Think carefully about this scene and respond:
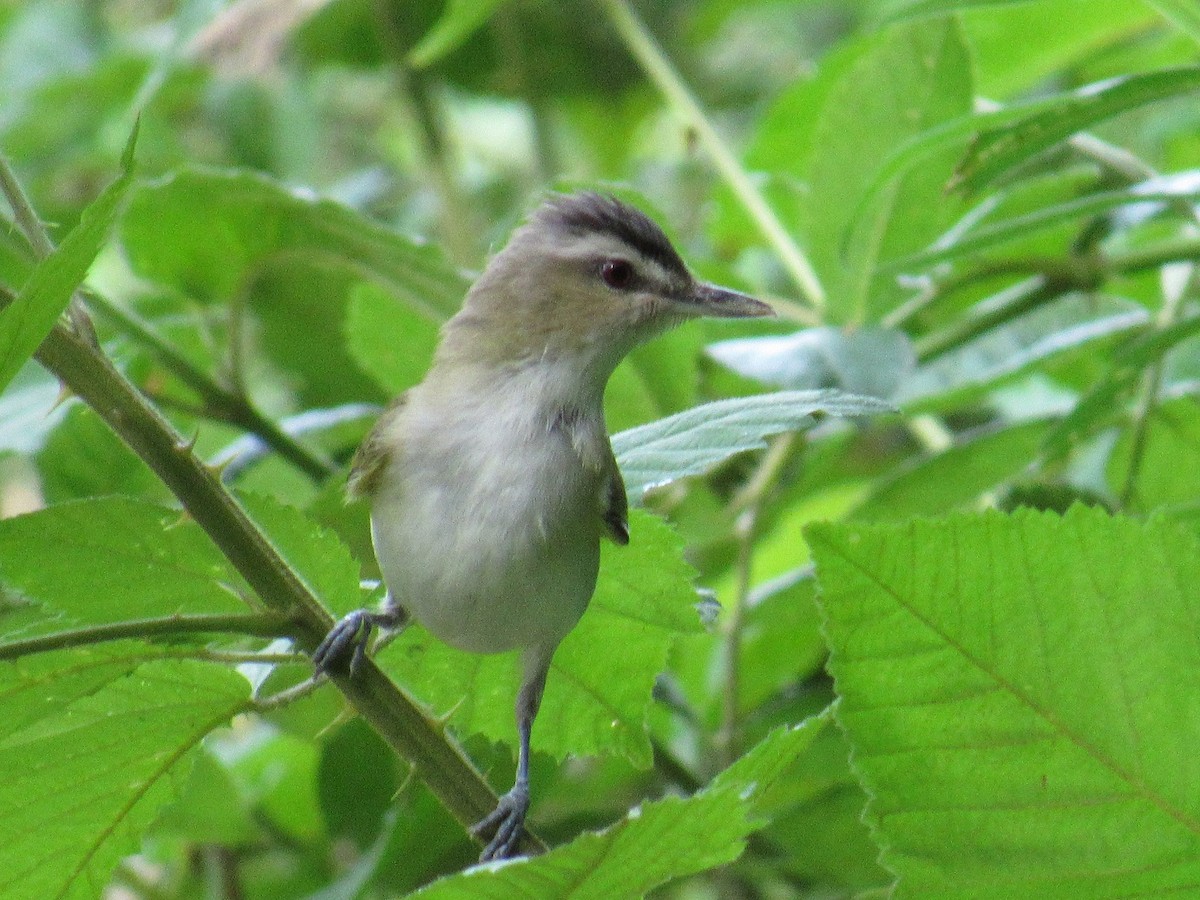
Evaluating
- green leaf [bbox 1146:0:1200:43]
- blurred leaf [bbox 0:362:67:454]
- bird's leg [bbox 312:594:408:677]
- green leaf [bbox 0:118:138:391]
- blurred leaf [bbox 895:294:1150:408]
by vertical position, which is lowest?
blurred leaf [bbox 895:294:1150:408]

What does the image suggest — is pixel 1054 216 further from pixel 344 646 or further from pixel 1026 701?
pixel 344 646

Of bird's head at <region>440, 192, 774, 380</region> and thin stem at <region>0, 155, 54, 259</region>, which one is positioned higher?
thin stem at <region>0, 155, 54, 259</region>

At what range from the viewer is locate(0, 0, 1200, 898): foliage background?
43.4 inches

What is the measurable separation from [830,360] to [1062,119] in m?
0.37

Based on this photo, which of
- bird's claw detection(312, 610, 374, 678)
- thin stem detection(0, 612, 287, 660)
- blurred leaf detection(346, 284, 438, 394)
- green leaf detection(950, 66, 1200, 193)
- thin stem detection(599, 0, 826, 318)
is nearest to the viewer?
thin stem detection(0, 612, 287, 660)

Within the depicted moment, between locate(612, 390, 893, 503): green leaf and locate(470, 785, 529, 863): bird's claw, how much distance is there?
1.00ft

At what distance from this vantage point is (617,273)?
1.91 metres

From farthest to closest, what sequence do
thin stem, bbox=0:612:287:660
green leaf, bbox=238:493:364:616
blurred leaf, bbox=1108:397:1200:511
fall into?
blurred leaf, bbox=1108:397:1200:511, green leaf, bbox=238:493:364:616, thin stem, bbox=0:612:287:660

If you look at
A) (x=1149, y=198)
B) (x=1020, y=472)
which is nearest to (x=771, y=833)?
(x=1020, y=472)

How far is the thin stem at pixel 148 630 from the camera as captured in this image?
39.9 inches

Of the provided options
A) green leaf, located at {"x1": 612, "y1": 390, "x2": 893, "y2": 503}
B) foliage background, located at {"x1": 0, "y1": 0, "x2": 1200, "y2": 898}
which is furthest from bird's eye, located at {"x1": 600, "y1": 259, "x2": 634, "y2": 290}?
green leaf, located at {"x1": 612, "y1": 390, "x2": 893, "y2": 503}

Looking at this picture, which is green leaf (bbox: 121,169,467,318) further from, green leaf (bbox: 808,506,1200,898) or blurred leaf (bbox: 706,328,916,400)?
green leaf (bbox: 808,506,1200,898)

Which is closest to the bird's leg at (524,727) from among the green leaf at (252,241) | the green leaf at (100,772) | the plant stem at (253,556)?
the plant stem at (253,556)

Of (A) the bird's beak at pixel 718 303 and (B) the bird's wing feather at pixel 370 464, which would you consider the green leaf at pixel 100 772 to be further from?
(A) the bird's beak at pixel 718 303
